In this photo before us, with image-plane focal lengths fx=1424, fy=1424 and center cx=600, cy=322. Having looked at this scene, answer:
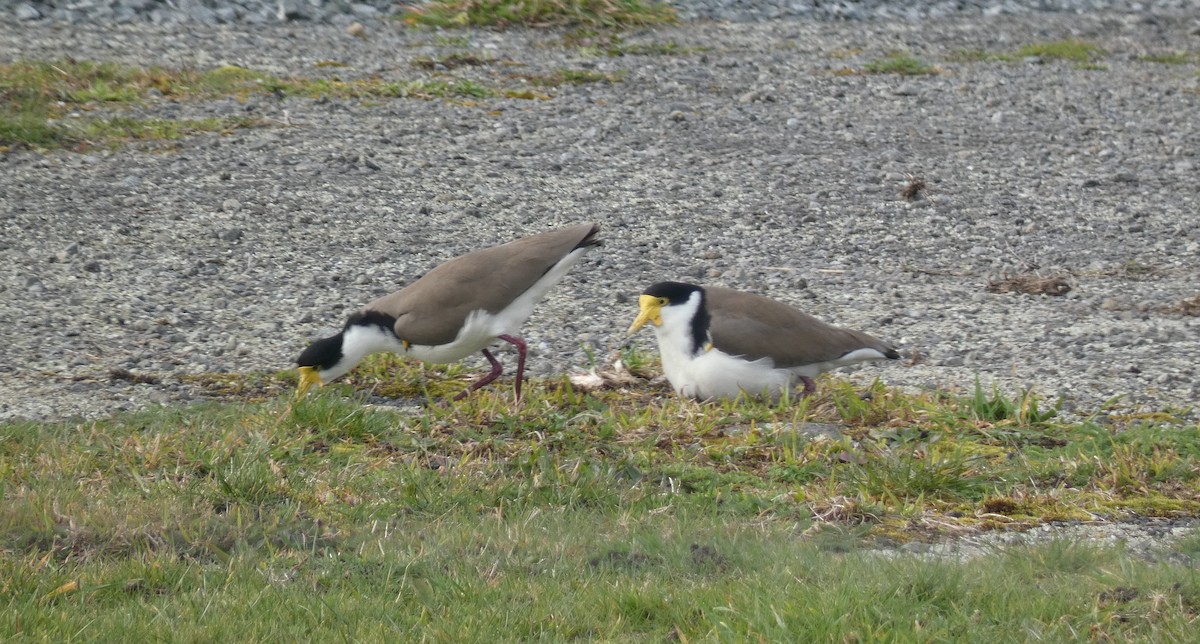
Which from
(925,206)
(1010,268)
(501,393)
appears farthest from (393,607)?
(925,206)

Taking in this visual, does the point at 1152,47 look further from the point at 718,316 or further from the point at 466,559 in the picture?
the point at 466,559

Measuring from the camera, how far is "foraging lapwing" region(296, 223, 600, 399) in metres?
7.25

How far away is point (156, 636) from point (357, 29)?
1212 centimetres

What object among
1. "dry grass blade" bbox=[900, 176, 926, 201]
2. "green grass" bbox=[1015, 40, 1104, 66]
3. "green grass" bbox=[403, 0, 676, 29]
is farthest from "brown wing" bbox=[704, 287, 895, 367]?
"green grass" bbox=[1015, 40, 1104, 66]

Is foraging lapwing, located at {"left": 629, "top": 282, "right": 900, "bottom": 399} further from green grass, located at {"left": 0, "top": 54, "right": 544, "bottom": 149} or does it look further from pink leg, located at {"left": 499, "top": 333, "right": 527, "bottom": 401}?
green grass, located at {"left": 0, "top": 54, "right": 544, "bottom": 149}

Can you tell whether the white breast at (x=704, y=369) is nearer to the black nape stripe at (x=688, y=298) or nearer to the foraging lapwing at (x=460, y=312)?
the black nape stripe at (x=688, y=298)

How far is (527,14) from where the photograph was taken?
52.7 ft

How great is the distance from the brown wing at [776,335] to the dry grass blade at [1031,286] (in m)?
2.32

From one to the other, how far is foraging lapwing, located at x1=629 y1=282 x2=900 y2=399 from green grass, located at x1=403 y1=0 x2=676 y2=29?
9345 mm

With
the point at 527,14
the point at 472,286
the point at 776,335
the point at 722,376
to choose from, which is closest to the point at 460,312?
the point at 472,286

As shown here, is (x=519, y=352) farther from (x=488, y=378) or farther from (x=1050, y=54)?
(x=1050, y=54)

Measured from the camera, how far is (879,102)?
46.5ft

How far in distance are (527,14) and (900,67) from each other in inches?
165

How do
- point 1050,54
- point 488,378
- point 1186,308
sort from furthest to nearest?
point 1050,54 → point 1186,308 → point 488,378
